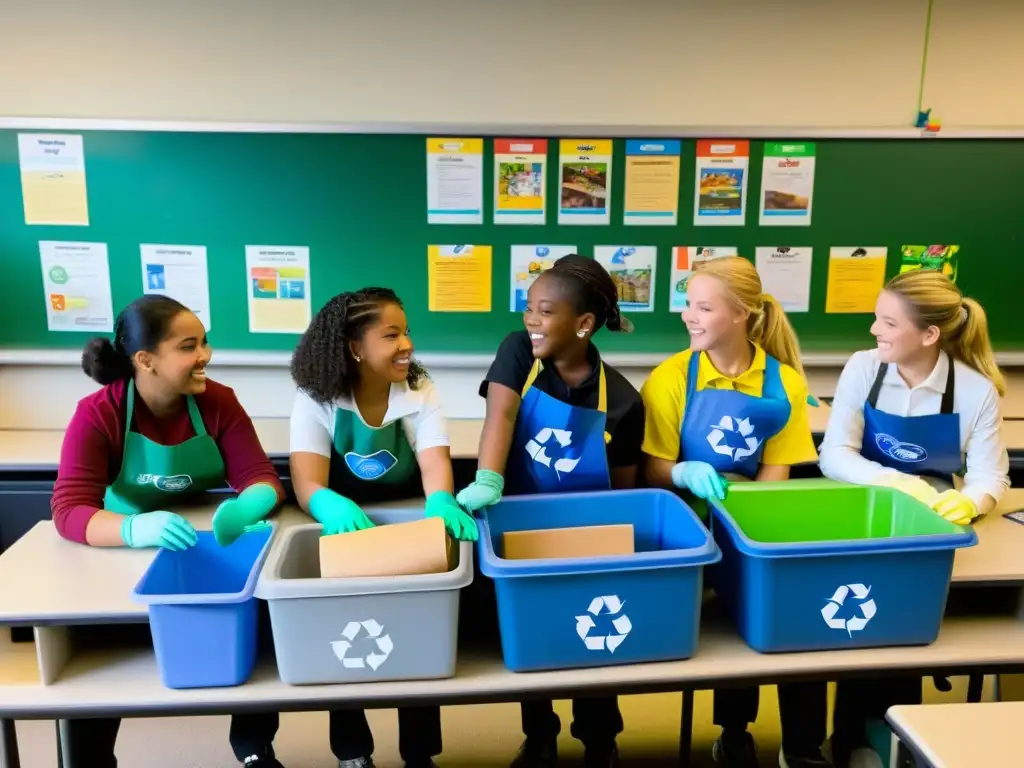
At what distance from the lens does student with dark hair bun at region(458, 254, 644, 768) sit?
1823mm

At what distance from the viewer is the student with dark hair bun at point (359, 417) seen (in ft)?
6.02

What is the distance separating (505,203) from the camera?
9.65ft

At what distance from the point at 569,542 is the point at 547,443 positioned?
0.32 meters

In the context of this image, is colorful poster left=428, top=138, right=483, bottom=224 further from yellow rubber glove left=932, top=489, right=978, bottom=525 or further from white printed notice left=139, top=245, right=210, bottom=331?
yellow rubber glove left=932, top=489, right=978, bottom=525

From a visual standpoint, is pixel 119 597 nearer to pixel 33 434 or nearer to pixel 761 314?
pixel 761 314

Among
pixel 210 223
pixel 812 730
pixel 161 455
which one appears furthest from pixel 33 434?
pixel 812 730

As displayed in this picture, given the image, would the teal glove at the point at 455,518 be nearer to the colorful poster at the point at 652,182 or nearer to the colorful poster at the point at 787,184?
the colorful poster at the point at 652,182

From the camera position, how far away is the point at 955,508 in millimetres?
1757

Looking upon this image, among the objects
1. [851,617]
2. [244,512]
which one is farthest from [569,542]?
[244,512]

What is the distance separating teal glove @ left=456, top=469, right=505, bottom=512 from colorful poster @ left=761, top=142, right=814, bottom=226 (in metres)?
1.80

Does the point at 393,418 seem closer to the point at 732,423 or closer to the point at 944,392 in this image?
the point at 732,423

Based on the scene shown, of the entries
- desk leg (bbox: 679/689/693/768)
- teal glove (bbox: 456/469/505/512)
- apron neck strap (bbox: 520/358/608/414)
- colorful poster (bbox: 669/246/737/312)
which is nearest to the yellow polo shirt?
apron neck strap (bbox: 520/358/608/414)

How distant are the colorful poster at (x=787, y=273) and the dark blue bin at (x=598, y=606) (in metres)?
1.78

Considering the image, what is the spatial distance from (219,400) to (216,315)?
117cm
